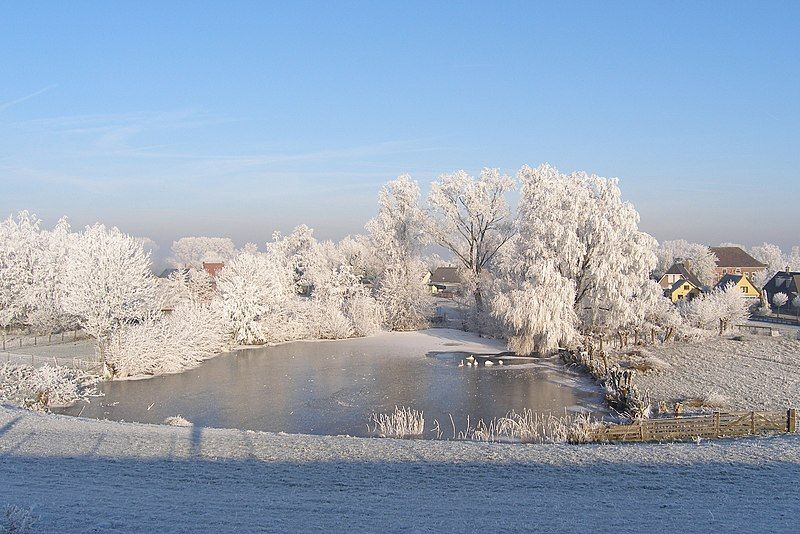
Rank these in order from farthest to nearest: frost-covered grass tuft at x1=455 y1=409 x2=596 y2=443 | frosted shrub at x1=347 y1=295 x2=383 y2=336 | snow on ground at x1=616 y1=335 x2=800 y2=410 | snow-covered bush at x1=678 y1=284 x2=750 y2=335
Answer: frosted shrub at x1=347 y1=295 x2=383 y2=336 → snow-covered bush at x1=678 y1=284 x2=750 y2=335 → snow on ground at x1=616 y1=335 x2=800 y2=410 → frost-covered grass tuft at x1=455 y1=409 x2=596 y2=443

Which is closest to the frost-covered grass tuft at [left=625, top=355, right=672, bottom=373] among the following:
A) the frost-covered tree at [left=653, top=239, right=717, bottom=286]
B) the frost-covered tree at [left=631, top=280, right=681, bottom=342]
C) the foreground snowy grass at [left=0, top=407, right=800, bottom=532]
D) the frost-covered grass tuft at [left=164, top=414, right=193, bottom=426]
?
the frost-covered tree at [left=631, top=280, right=681, bottom=342]

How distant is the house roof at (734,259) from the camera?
252 feet

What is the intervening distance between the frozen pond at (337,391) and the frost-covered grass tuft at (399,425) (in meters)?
0.43

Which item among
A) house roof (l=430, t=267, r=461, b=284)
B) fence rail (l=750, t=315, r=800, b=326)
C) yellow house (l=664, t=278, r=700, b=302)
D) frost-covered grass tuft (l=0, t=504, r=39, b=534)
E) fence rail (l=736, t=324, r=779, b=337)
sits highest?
house roof (l=430, t=267, r=461, b=284)

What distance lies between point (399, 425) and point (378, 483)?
6732 mm

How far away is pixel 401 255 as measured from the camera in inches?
1795

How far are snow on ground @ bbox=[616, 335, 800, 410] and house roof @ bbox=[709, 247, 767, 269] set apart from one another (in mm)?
45663

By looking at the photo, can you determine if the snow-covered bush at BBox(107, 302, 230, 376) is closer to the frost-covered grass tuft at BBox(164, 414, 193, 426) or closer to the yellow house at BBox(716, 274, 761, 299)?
the frost-covered grass tuft at BBox(164, 414, 193, 426)

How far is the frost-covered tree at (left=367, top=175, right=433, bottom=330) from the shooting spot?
44.3 metres

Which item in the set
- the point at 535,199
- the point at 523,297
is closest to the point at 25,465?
the point at 523,297

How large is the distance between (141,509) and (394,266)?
119 feet

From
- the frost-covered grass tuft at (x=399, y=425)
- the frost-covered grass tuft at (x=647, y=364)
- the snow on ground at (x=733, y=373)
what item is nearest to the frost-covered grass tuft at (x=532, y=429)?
the frost-covered grass tuft at (x=399, y=425)

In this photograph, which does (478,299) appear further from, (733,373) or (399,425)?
(399,425)

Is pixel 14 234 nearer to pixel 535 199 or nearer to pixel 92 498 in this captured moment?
pixel 535 199
